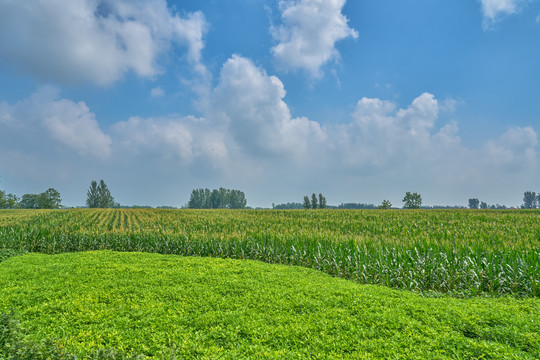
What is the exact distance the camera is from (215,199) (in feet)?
455

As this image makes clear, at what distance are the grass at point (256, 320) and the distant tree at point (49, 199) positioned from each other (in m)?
117

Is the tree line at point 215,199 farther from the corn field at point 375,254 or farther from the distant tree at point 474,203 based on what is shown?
the distant tree at point 474,203

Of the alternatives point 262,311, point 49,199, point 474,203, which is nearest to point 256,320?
point 262,311

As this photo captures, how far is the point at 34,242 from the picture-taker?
18.9 m

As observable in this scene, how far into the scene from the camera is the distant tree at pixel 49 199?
3875 inches

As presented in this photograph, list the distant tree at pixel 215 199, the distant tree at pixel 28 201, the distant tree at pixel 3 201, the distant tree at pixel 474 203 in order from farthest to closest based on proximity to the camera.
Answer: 1. the distant tree at pixel 474 203
2. the distant tree at pixel 215 199
3. the distant tree at pixel 28 201
4. the distant tree at pixel 3 201

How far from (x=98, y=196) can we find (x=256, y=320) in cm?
12083

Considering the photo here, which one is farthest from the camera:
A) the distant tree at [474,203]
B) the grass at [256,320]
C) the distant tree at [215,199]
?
the distant tree at [474,203]

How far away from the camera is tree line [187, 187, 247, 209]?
454 feet

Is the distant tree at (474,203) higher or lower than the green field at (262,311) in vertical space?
higher

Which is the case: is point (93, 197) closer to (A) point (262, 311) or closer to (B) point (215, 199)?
(B) point (215, 199)

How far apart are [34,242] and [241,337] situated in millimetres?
21588

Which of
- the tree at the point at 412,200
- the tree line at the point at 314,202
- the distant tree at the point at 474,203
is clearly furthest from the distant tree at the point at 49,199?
the distant tree at the point at 474,203

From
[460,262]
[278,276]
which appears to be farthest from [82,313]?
[460,262]
